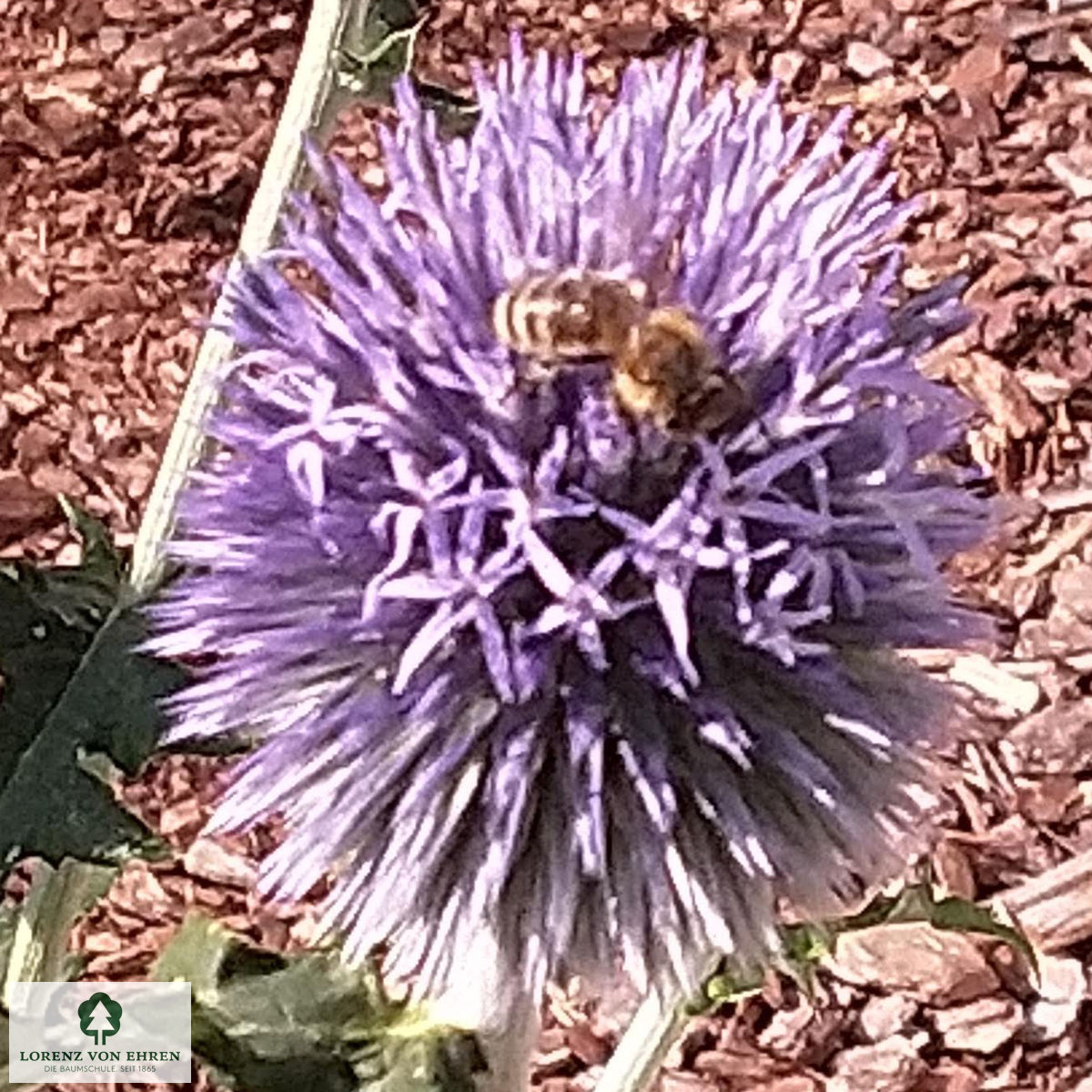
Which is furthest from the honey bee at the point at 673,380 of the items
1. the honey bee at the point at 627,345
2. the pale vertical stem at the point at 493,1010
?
the pale vertical stem at the point at 493,1010

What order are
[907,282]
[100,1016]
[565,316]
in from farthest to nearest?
1. [907,282]
2. [100,1016]
3. [565,316]

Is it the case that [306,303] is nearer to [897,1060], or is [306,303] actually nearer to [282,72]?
[897,1060]

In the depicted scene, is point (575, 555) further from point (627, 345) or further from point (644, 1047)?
point (644, 1047)

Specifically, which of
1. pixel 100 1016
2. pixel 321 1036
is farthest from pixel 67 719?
pixel 100 1016

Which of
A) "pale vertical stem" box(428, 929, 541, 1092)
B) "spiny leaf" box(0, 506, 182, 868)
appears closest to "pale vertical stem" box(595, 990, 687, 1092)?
"pale vertical stem" box(428, 929, 541, 1092)

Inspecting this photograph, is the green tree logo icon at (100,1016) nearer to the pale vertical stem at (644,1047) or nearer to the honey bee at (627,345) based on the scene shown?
the pale vertical stem at (644,1047)

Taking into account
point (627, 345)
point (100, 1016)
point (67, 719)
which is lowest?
point (100, 1016)

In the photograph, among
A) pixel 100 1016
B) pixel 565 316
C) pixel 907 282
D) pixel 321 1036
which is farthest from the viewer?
pixel 907 282
